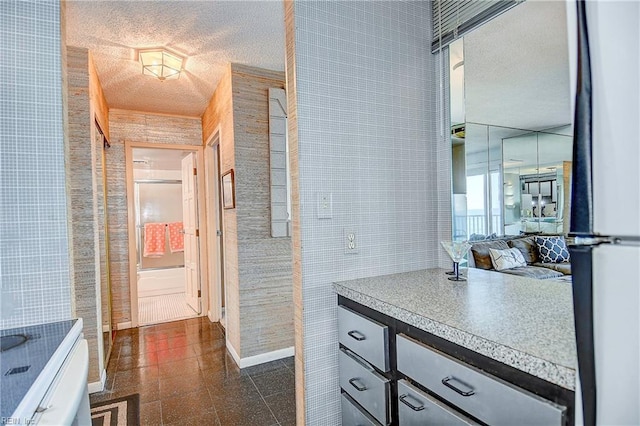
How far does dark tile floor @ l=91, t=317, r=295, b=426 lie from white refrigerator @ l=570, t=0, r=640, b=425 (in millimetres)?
1874

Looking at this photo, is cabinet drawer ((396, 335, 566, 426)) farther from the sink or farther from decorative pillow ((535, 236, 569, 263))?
the sink

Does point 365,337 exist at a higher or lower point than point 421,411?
higher

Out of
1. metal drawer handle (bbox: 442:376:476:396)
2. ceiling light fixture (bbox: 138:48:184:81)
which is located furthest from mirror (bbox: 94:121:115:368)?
metal drawer handle (bbox: 442:376:476:396)

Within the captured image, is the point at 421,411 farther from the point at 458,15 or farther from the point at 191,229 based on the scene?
the point at 191,229

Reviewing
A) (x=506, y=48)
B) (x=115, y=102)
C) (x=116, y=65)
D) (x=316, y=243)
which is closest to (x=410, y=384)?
(x=316, y=243)

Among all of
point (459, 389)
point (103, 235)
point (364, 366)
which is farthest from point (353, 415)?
point (103, 235)

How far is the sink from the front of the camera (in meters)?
1.00

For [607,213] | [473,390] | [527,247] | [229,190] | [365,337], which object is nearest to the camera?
[607,213]

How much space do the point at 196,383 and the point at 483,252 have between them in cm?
221

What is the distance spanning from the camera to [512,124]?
1.62m

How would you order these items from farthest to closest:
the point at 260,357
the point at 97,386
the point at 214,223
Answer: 1. the point at 214,223
2. the point at 260,357
3. the point at 97,386

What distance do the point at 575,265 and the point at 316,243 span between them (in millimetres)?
1075

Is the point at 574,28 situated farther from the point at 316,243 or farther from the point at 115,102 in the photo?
the point at 115,102

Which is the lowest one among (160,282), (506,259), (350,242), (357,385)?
(160,282)
